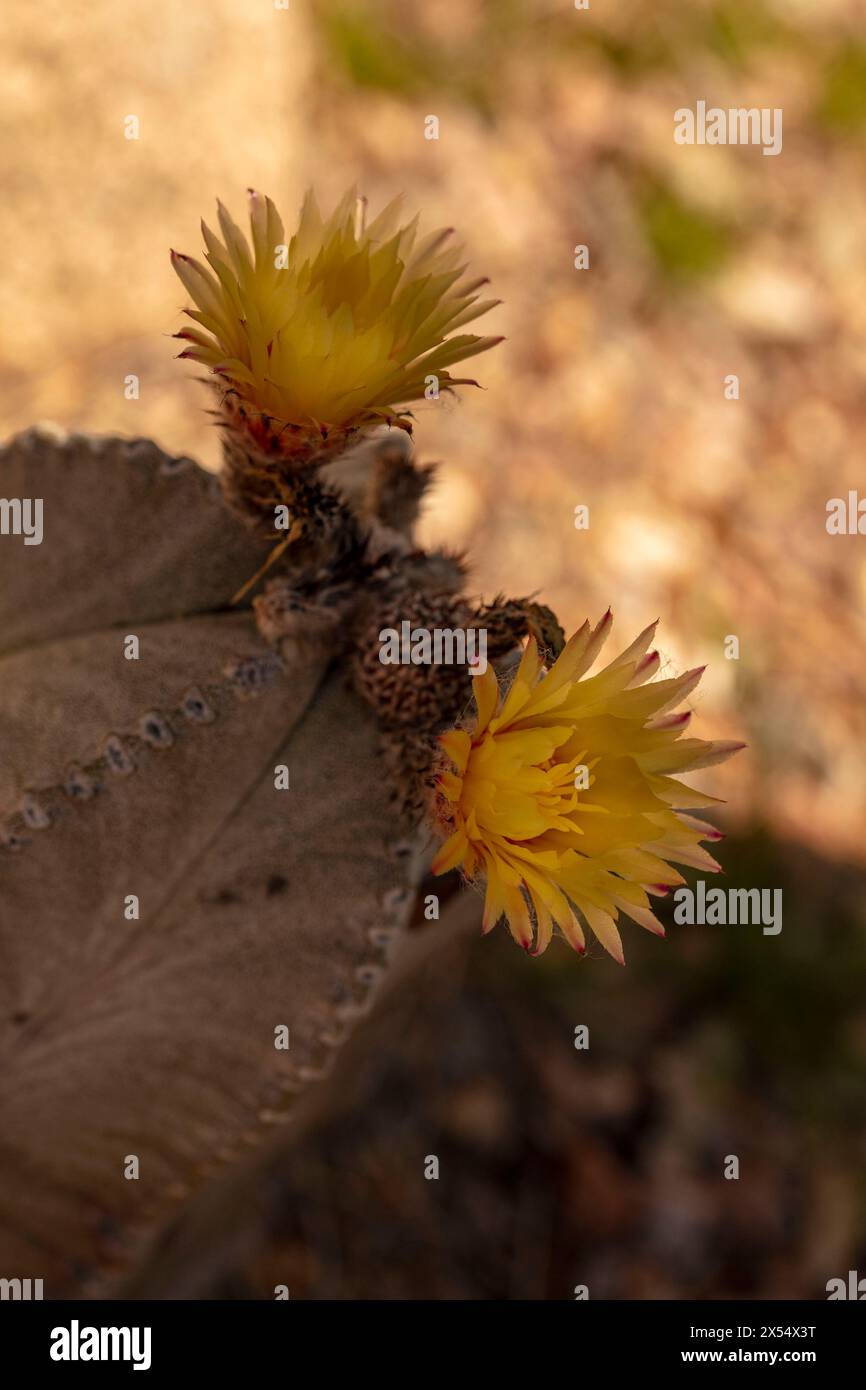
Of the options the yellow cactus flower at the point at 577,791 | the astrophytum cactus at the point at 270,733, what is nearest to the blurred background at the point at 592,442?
the astrophytum cactus at the point at 270,733

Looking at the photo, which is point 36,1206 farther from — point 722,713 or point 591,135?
point 591,135

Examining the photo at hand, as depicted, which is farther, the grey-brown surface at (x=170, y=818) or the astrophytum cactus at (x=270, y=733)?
the grey-brown surface at (x=170, y=818)

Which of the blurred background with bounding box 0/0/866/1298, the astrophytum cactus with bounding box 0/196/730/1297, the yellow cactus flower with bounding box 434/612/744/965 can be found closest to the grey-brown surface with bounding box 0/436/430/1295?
the astrophytum cactus with bounding box 0/196/730/1297

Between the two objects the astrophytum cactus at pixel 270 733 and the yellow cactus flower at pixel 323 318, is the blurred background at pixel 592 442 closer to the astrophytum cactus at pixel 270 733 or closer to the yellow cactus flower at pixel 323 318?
the astrophytum cactus at pixel 270 733

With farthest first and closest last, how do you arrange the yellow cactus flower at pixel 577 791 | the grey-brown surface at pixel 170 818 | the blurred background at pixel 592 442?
the blurred background at pixel 592 442
the grey-brown surface at pixel 170 818
the yellow cactus flower at pixel 577 791
